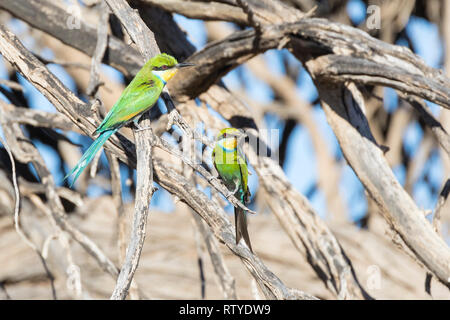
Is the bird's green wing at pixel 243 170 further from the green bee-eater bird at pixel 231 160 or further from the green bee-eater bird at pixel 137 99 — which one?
the green bee-eater bird at pixel 137 99

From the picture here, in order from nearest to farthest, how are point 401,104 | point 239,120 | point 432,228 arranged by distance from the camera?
point 432,228 < point 239,120 < point 401,104

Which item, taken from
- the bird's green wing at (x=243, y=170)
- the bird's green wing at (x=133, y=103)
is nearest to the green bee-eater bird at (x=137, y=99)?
the bird's green wing at (x=133, y=103)

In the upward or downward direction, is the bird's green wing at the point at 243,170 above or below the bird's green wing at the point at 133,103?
below

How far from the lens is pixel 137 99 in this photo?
9.84 ft

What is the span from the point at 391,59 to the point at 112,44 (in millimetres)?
2029

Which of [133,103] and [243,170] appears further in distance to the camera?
[243,170]

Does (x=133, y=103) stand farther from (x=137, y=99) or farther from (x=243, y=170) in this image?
(x=243, y=170)

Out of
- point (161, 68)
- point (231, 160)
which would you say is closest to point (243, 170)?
point (231, 160)

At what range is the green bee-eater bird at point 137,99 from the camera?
114 inches

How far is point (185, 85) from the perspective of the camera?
451cm

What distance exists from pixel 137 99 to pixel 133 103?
0.03 m

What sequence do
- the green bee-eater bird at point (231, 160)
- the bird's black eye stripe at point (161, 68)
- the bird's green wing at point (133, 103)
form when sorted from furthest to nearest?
the green bee-eater bird at point (231, 160) → the bird's black eye stripe at point (161, 68) → the bird's green wing at point (133, 103)
